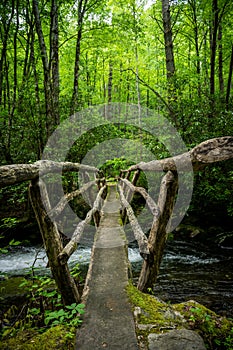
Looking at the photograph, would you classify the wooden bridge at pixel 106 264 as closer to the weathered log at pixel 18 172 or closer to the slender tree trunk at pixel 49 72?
the weathered log at pixel 18 172

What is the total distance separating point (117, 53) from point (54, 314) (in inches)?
680

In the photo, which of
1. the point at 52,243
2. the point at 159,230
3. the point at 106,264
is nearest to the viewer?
the point at 52,243

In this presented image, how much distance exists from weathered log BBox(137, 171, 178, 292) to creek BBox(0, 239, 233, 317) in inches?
36.4

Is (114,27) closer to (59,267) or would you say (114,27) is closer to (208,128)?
(208,128)

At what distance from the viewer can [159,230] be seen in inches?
94.5

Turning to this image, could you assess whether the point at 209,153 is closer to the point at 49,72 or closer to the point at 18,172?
the point at 18,172

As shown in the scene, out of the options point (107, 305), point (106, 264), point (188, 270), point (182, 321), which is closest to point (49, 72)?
point (106, 264)

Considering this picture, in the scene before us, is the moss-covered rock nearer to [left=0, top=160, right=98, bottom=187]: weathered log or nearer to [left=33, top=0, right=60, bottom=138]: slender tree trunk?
[left=0, top=160, right=98, bottom=187]: weathered log

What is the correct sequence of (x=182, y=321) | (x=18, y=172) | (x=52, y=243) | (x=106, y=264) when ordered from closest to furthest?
(x=18, y=172) < (x=182, y=321) < (x=52, y=243) < (x=106, y=264)

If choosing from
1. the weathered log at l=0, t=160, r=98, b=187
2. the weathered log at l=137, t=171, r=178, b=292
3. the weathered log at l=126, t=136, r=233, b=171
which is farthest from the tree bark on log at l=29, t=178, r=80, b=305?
the weathered log at l=126, t=136, r=233, b=171

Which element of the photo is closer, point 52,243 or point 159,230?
point 52,243

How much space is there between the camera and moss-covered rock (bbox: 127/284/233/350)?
1723 mm

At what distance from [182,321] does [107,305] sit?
2.16ft

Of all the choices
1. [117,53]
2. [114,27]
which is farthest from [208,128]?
[117,53]
